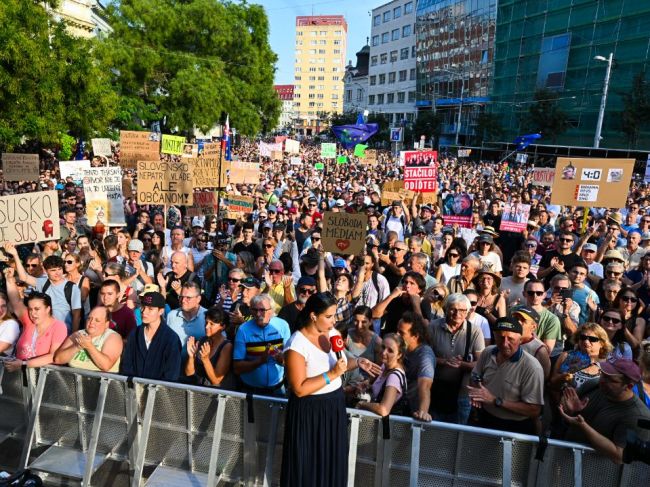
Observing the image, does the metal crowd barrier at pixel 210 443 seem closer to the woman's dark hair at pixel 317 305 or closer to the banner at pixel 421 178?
the woman's dark hair at pixel 317 305

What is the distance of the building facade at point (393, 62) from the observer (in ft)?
A: 240

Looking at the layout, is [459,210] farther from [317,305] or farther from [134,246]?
[317,305]

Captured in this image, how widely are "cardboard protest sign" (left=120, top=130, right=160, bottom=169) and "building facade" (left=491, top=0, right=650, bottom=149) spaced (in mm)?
31835

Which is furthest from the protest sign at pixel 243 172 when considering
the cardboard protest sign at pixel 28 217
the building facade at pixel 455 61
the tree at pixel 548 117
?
the building facade at pixel 455 61

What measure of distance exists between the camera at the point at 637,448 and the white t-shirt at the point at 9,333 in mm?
4571

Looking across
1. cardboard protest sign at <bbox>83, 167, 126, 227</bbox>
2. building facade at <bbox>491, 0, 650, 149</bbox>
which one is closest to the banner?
cardboard protest sign at <bbox>83, 167, 126, 227</bbox>

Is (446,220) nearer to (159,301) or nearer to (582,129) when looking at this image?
(159,301)

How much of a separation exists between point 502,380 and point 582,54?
43032 mm

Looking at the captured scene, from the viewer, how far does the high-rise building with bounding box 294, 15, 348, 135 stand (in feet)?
506

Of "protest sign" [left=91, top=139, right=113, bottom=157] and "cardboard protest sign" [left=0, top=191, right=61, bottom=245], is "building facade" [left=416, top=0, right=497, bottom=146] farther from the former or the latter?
"cardboard protest sign" [left=0, top=191, right=61, bottom=245]

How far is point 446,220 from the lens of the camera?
30.1ft

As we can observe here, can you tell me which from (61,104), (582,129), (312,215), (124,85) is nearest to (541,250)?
(312,215)

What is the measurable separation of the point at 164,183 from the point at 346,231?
13.0 ft

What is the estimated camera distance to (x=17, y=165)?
34.9 feet
